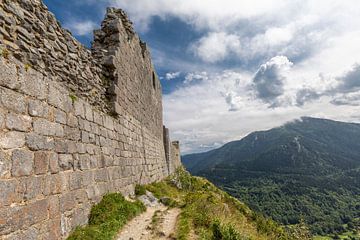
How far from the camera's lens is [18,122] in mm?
5504

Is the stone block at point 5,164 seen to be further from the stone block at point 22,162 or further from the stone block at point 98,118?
the stone block at point 98,118

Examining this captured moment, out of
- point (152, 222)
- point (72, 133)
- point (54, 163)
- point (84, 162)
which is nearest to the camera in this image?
point (54, 163)

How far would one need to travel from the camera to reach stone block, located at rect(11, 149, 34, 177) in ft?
17.3

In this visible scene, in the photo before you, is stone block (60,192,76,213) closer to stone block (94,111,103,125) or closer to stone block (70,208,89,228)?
stone block (70,208,89,228)

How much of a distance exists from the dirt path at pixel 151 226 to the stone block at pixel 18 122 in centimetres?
375

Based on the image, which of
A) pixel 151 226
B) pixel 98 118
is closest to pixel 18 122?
pixel 98 118

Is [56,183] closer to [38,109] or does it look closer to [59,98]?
[38,109]

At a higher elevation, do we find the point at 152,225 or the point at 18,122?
the point at 18,122

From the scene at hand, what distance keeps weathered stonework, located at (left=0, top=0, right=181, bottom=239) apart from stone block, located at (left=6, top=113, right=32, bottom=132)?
0.02m

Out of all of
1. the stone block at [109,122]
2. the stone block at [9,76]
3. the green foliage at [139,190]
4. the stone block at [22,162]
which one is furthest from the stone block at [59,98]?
the green foliage at [139,190]

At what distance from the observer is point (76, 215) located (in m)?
7.38

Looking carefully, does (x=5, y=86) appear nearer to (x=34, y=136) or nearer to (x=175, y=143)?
(x=34, y=136)

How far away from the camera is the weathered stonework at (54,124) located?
5.30m

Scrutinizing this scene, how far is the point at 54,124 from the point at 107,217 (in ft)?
10.2
